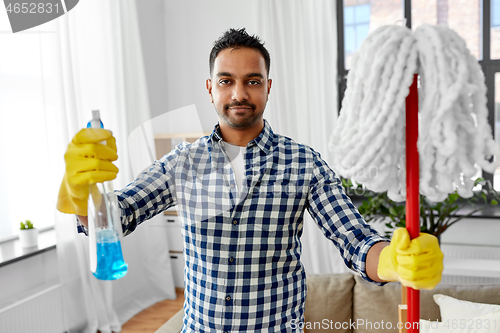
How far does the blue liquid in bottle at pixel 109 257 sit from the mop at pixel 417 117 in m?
0.38

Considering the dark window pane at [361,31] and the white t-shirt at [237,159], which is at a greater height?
the dark window pane at [361,31]

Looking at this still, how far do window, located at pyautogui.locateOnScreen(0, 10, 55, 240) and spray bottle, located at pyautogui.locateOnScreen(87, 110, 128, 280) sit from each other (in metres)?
1.77

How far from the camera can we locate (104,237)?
0.66 metres

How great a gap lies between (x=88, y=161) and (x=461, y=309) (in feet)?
5.07

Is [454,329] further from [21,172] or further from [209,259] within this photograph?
[21,172]

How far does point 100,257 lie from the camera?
653mm

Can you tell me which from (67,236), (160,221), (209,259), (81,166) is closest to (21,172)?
(67,236)

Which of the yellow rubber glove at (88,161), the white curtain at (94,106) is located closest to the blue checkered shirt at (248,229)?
the yellow rubber glove at (88,161)

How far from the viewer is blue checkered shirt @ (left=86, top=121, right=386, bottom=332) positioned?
3.46 ft

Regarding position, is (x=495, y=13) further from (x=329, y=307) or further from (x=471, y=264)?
(x=329, y=307)

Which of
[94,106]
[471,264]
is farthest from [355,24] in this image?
[94,106]

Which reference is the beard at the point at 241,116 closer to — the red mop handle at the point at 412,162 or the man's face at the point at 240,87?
the man's face at the point at 240,87

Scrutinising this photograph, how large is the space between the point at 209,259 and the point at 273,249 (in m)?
0.17

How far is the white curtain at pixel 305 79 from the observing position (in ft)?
10.0
